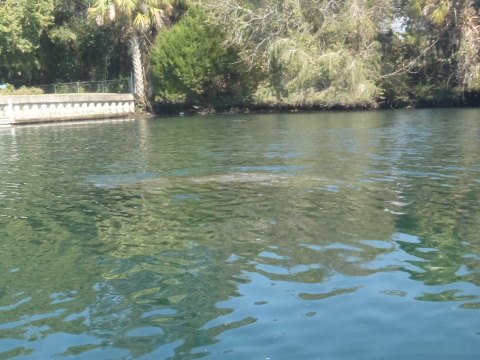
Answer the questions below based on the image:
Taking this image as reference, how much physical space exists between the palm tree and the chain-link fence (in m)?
0.78

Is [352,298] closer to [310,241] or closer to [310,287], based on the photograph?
[310,287]

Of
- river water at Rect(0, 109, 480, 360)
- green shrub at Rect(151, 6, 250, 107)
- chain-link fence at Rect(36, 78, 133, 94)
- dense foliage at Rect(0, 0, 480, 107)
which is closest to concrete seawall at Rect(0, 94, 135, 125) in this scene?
chain-link fence at Rect(36, 78, 133, 94)

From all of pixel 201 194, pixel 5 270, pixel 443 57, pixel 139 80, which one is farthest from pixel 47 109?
pixel 5 270

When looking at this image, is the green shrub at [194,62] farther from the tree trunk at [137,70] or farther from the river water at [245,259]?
the river water at [245,259]

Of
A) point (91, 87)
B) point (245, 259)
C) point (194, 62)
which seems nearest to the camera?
point (245, 259)

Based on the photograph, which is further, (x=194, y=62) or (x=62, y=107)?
(x=194, y=62)

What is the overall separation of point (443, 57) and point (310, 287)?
3766 cm

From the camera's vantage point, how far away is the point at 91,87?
48.6m

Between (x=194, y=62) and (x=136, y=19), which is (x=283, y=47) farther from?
(x=136, y=19)

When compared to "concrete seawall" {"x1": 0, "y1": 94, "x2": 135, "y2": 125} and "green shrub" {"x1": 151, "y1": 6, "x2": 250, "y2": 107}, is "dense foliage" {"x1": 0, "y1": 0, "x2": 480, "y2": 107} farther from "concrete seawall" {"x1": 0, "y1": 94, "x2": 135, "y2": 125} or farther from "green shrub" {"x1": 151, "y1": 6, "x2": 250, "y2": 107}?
"concrete seawall" {"x1": 0, "y1": 94, "x2": 135, "y2": 125}

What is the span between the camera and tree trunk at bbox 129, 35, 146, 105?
4881 centimetres

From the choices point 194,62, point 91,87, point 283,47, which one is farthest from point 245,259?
point 91,87

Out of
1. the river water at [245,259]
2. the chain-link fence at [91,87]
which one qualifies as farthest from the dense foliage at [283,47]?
the river water at [245,259]

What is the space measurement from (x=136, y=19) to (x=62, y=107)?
25.1 feet
